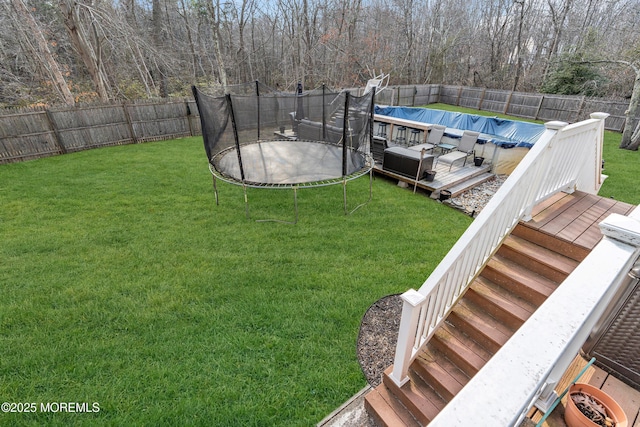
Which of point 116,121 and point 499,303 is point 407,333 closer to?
point 499,303

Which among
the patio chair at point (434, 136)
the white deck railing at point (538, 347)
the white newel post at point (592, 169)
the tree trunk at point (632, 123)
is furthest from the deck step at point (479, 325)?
the tree trunk at point (632, 123)

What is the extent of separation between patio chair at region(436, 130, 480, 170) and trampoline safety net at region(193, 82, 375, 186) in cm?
A: 226

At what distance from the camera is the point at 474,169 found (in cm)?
753

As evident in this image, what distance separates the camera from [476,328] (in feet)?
7.11

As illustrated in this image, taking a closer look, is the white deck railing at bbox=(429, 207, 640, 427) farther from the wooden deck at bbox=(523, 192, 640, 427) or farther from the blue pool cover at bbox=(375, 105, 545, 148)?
the blue pool cover at bbox=(375, 105, 545, 148)

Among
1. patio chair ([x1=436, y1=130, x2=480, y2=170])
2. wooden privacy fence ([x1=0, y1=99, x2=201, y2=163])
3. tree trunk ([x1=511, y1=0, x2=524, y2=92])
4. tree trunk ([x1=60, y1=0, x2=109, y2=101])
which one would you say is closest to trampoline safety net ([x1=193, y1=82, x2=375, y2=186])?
patio chair ([x1=436, y1=130, x2=480, y2=170])

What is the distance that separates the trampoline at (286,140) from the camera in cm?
504

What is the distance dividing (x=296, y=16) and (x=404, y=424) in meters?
20.9

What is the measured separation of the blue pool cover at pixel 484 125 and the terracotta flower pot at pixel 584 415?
23.2 feet

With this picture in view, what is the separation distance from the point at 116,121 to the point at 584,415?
11.6m

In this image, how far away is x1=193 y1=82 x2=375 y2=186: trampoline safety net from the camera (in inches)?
199

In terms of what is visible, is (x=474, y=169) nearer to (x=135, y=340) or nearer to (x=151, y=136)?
(x=135, y=340)

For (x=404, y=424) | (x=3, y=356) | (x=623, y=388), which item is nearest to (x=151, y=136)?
(x=3, y=356)

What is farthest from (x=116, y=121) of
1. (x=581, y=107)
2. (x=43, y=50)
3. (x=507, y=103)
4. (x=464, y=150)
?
(x=581, y=107)
